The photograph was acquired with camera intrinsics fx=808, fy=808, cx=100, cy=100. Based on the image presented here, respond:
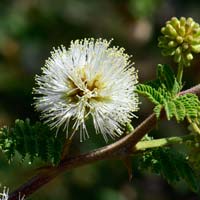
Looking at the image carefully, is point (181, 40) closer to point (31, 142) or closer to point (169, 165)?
point (169, 165)

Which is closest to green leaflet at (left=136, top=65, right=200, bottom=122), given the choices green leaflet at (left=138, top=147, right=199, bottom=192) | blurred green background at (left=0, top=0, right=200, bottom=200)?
green leaflet at (left=138, top=147, right=199, bottom=192)

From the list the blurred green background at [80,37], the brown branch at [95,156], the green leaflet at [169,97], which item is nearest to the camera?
the green leaflet at [169,97]

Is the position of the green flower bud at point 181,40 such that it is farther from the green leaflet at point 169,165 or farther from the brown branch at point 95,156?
the green leaflet at point 169,165

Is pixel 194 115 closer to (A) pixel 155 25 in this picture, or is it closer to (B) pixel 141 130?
(B) pixel 141 130

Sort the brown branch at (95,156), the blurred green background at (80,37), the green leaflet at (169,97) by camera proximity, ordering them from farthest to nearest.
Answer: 1. the blurred green background at (80,37)
2. the brown branch at (95,156)
3. the green leaflet at (169,97)

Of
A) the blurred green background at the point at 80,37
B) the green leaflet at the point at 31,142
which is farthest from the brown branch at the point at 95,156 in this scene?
the blurred green background at the point at 80,37

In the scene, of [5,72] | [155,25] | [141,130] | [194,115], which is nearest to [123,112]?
[141,130]

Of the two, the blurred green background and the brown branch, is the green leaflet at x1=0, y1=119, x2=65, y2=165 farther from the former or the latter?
the blurred green background
